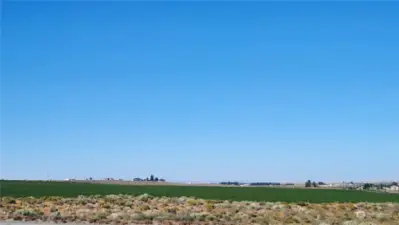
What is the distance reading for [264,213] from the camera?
42.0 metres

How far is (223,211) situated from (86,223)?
13728 millimetres

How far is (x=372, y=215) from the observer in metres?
42.3

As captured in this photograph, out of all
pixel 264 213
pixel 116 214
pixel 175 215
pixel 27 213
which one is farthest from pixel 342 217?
pixel 27 213

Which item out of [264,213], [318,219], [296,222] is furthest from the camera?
[264,213]

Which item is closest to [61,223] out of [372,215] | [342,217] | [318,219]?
[318,219]

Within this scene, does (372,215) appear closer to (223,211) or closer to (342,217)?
(342,217)

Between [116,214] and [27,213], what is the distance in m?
5.93

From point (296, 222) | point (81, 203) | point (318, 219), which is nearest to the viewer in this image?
point (296, 222)

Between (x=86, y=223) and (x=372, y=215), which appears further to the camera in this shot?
(x=372, y=215)

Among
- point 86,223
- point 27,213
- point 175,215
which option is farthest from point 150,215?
point 27,213

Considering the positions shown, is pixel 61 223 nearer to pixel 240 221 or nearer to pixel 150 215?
pixel 150 215

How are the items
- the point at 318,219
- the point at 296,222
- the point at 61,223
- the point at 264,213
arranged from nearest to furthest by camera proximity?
the point at 61,223 < the point at 296,222 < the point at 318,219 < the point at 264,213

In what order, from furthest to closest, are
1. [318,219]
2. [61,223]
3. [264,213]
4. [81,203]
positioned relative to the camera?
[81,203] < [264,213] < [318,219] < [61,223]

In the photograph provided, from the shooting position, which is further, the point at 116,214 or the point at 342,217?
the point at 342,217
